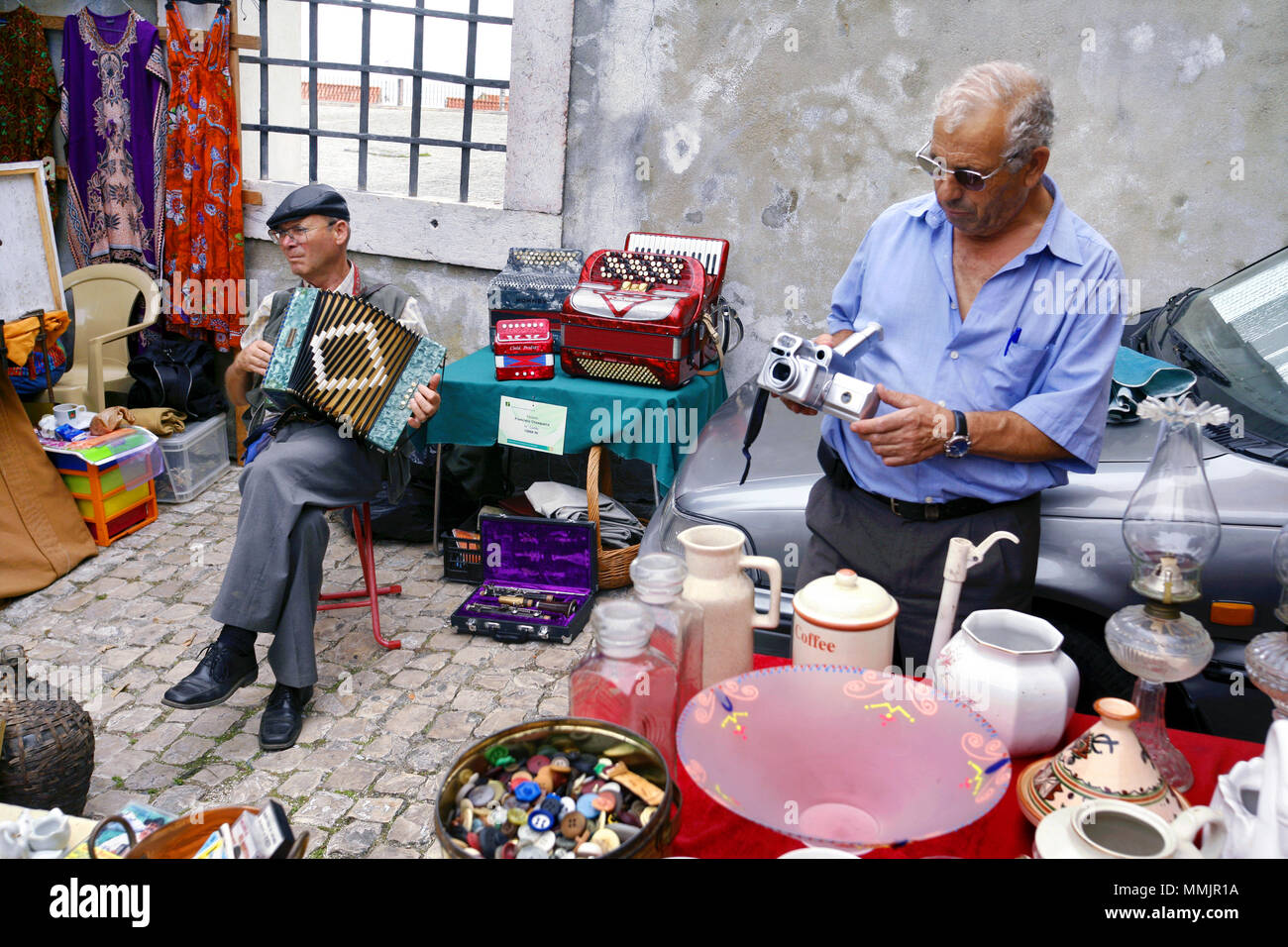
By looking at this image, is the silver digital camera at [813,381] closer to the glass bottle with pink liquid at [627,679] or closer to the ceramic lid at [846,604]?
the ceramic lid at [846,604]

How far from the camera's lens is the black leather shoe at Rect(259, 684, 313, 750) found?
343 centimetres

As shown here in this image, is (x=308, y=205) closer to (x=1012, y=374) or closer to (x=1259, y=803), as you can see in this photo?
(x=1012, y=374)

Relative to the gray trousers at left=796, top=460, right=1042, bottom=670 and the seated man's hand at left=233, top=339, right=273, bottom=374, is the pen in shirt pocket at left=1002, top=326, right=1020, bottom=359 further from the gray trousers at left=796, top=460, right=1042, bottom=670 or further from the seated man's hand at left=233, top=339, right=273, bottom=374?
the seated man's hand at left=233, top=339, right=273, bottom=374

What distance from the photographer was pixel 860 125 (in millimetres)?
4914

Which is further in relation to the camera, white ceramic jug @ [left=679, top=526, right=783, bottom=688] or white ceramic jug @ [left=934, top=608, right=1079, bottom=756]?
white ceramic jug @ [left=679, top=526, right=783, bottom=688]

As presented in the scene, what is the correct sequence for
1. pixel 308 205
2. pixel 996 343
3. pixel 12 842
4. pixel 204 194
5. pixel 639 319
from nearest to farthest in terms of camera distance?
1. pixel 12 842
2. pixel 996 343
3. pixel 308 205
4. pixel 639 319
5. pixel 204 194

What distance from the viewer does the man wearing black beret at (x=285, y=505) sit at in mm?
3414

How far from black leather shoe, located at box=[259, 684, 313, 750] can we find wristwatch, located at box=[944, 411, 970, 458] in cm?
244

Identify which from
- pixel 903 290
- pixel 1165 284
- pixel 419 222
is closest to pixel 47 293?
pixel 419 222

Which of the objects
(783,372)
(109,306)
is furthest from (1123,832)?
(109,306)

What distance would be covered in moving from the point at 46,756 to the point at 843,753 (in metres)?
2.34

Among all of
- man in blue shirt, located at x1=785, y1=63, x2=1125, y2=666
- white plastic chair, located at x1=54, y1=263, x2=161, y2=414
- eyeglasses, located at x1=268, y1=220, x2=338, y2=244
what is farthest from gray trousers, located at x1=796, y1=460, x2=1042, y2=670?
white plastic chair, located at x1=54, y1=263, x2=161, y2=414

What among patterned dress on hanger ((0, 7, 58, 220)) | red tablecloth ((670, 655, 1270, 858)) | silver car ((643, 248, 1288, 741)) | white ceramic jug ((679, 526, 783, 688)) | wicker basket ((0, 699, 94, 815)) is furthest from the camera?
patterned dress on hanger ((0, 7, 58, 220))

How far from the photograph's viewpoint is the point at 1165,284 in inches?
188
